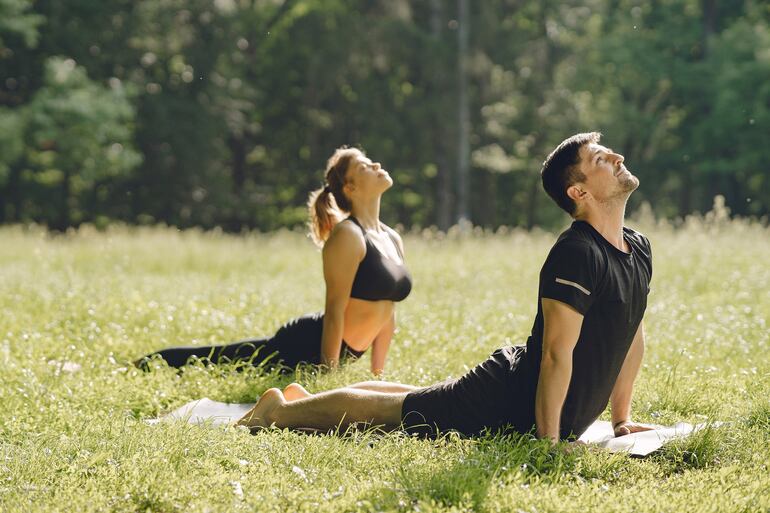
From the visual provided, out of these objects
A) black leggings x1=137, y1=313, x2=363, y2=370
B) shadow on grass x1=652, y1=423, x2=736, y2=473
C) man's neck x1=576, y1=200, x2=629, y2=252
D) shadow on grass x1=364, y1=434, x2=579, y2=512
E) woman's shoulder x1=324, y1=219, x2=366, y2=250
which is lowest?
black leggings x1=137, y1=313, x2=363, y2=370

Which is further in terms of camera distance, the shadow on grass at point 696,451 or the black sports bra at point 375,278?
the black sports bra at point 375,278

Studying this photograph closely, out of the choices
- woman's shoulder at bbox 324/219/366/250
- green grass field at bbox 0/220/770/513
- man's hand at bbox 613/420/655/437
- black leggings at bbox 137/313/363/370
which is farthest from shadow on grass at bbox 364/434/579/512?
black leggings at bbox 137/313/363/370

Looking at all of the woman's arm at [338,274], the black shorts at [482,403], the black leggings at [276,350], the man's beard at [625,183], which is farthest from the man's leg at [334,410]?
the man's beard at [625,183]

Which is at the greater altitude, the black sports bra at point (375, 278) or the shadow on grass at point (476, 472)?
the black sports bra at point (375, 278)

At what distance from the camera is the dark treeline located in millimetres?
28859

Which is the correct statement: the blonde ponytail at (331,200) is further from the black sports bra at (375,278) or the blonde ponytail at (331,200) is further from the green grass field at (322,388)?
the green grass field at (322,388)

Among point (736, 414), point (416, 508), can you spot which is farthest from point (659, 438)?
point (416, 508)

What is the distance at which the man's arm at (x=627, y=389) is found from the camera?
190 inches

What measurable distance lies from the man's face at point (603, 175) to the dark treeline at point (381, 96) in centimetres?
2157

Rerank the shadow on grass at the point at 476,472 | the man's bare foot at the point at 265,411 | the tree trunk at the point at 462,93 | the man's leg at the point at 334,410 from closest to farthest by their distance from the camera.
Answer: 1. the shadow on grass at the point at 476,472
2. the man's leg at the point at 334,410
3. the man's bare foot at the point at 265,411
4. the tree trunk at the point at 462,93

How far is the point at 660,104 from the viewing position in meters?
36.2

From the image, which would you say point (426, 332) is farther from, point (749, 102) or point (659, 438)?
point (749, 102)

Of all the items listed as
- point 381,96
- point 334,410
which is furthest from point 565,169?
point 381,96

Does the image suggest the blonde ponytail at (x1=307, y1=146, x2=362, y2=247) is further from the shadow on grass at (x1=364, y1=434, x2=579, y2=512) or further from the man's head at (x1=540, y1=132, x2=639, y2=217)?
the shadow on grass at (x1=364, y1=434, x2=579, y2=512)
